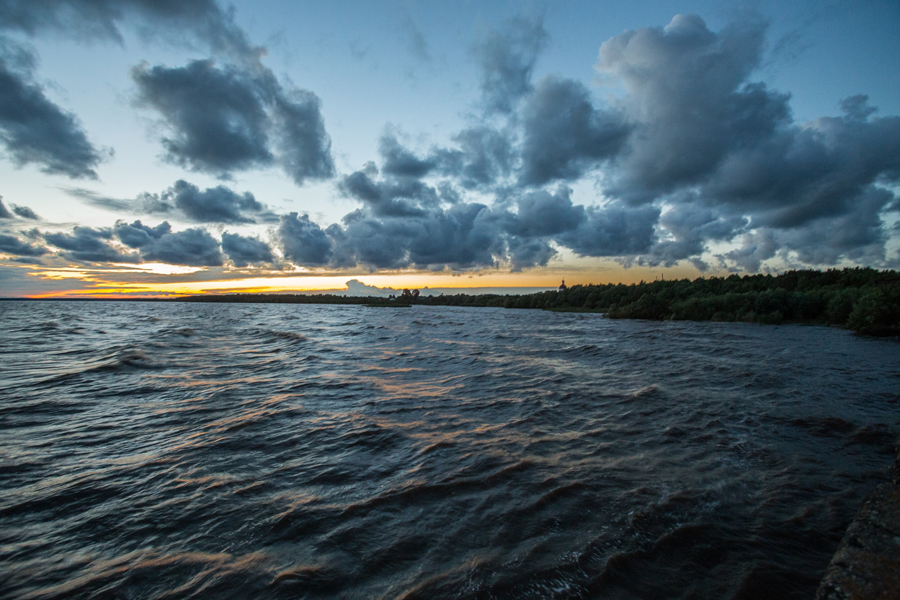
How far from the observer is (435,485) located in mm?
5781

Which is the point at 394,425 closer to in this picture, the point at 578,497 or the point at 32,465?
the point at 578,497

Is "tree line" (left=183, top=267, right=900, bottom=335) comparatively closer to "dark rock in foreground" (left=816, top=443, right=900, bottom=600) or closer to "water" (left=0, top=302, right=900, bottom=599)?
"water" (left=0, top=302, right=900, bottom=599)

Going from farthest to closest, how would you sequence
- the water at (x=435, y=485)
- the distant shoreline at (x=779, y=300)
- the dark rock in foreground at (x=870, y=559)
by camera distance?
1. the distant shoreline at (x=779, y=300)
2. the water at (x=435, y=485)
3. the dark rock in foreground at (x=870, y=559)

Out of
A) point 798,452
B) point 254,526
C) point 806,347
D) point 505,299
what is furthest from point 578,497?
point 505,299

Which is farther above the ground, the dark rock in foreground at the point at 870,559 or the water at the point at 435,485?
the dark rock in foreground at the point at 870,559

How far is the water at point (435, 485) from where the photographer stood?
388 centimetres

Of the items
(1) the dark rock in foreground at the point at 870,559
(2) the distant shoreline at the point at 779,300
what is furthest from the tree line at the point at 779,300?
(1) the dark rock in foreground at the point at 870,559

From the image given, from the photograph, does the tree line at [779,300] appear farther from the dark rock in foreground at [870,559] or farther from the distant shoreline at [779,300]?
the dark rock in foreground at [870,559]

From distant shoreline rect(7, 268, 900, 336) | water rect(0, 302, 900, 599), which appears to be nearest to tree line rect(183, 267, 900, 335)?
distant shoreline rect(7, 268, 900, 336)

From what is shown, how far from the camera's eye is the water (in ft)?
12.7

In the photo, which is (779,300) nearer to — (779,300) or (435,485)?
(779,300)

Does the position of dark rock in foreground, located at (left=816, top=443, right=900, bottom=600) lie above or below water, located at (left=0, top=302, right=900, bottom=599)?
above

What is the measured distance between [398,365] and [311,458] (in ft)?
33.2

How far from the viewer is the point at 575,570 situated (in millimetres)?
3891
